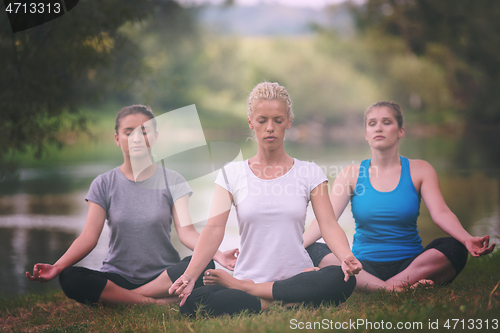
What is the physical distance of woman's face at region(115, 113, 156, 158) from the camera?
10.3 feet

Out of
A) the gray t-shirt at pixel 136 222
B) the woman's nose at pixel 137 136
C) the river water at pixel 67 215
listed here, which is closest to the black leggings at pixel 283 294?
the gray t-shirt at pixel 136 222

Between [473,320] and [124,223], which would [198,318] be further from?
[473,320]

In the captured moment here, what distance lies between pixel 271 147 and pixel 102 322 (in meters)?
1.45

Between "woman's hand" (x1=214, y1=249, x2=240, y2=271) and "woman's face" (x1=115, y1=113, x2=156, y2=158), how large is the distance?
83 cm

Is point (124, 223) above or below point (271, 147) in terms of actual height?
below

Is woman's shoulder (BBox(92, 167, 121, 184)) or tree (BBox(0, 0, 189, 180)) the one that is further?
tree (BBox(0, 0, 189, 180))

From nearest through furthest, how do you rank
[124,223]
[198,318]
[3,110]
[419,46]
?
[198,318]
[124,223]
[3,110]
[419,46]

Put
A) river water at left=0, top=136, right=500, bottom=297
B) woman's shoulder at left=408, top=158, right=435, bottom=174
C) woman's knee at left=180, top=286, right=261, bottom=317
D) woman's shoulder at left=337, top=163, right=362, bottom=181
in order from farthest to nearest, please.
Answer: river water at left=0, top=136, right=500, bottom=297, woman's shoulder at left=337, top=163, right=362, bottom=181, woman's shoulder at left=408, top=158, right=435, bottom=174, woman's knee at left=180, top=286, right=261, bottom=317

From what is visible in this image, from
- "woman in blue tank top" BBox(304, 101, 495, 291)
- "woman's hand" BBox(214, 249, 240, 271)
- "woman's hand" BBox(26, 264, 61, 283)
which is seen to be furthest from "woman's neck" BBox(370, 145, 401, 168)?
"woman's hand" BBox(26, 264, 61, 283)

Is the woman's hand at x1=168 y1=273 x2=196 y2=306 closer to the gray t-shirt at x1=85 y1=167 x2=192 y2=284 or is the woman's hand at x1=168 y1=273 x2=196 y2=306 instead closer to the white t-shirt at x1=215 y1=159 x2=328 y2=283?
the white t-shirt at x1=215 y1=159 x2=328 y2=283

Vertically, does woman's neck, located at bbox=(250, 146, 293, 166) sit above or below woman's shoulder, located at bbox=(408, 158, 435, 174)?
above

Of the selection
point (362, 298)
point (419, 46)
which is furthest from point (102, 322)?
point (419, 46)

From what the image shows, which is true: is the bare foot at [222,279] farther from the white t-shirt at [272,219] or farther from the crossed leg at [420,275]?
the crossed leg at [420,275]

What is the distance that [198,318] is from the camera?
8.66 ft
